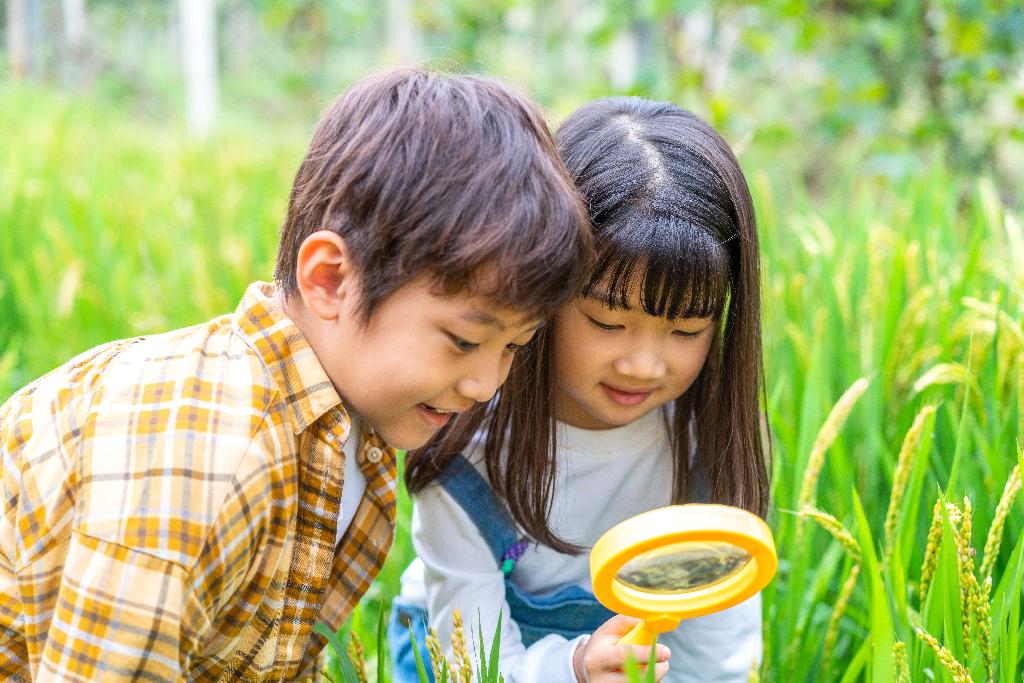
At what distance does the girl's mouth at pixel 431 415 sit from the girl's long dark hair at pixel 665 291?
0.18 metres

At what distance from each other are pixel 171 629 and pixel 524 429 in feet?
1.61

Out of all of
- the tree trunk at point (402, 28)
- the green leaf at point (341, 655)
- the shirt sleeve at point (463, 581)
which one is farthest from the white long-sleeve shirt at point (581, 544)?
the tree trunk at point (402, 28)

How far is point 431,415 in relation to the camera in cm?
104

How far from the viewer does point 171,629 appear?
2.79 ft

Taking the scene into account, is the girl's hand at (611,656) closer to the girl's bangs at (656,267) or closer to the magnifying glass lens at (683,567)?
the magnifying glass lens at (683,567)

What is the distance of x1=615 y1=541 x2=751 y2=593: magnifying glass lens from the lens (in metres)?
0.88

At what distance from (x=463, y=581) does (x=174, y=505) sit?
18.6 inches

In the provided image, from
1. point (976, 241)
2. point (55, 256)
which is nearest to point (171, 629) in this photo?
point (976, 241)

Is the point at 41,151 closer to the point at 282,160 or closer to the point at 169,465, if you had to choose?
the point at 282,160

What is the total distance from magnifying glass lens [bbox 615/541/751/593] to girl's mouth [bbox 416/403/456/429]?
244 millimetres

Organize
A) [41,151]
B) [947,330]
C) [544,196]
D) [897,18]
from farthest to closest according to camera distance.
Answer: [41,151]
[897,18]
[947,330]
[544,196]

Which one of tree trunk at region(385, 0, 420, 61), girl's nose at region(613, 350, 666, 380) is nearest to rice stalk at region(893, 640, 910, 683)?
girl's nose at region(613, 350, 666, 380)

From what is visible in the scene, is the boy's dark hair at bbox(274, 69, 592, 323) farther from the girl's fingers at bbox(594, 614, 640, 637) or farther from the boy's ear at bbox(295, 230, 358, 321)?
the girl's fingers at bbox(594, 614, 640, 637)

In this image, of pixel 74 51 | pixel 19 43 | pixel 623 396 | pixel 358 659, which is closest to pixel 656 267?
pixel 623 396
